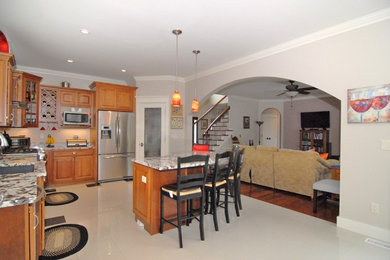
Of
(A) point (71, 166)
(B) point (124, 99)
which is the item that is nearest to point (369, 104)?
(B) point (124, 99)

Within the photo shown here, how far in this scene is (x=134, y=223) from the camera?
10.5 feet

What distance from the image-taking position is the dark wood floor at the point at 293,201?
361cm

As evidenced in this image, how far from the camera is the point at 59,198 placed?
4312 mm

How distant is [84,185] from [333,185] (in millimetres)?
5253

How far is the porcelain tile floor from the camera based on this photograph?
7.98 feet

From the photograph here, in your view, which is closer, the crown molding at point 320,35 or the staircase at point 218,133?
the crown molding at point 320,35

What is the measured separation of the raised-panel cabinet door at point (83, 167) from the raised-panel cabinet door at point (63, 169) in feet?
0.35

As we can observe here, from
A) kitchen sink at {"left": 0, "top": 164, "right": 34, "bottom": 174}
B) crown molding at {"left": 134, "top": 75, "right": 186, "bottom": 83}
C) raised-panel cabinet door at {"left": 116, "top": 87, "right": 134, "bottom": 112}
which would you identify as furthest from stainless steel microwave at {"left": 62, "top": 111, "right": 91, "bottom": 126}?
kitchen sink at {"left": 0, "top": 164, "right": 34, "bottom": 174}

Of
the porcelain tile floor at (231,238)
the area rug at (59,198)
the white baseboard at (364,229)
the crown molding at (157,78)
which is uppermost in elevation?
the crown molding at (157,78)

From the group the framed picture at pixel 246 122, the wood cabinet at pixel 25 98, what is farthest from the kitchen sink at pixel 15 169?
the framed picture at pixel 246 122

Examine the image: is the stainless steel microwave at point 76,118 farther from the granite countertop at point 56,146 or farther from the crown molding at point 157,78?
the crown molding at point 157,78

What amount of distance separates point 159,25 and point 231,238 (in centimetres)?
302

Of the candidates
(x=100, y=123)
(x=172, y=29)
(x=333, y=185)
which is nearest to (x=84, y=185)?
(x=100, y=123)

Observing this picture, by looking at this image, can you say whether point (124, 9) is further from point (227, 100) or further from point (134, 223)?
point (227, 100)
